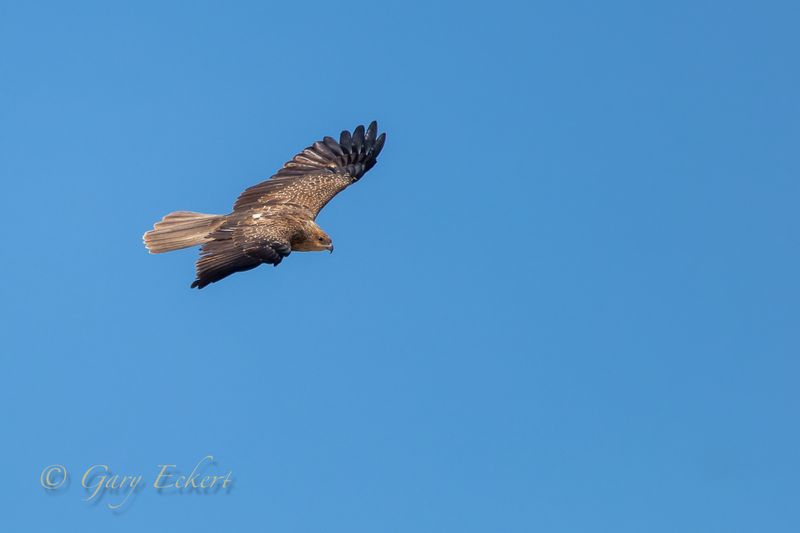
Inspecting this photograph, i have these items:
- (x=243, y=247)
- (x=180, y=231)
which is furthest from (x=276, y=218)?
(x=180, y=231)

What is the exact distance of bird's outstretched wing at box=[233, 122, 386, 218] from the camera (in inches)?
852

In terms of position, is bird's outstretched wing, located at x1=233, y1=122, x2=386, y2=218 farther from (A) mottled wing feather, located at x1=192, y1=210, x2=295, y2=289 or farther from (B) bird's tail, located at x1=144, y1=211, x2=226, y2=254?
(A) mottled wing feather, located at x1=192, y1=210, x2=295, y2=289

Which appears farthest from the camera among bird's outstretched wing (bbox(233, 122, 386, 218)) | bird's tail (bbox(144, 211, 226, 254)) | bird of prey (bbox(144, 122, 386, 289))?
bird's outstretched wing (bbox(233, 122, 386, 218))

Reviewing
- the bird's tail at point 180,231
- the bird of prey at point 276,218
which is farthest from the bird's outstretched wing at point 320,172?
the bird's tail at point 180,231

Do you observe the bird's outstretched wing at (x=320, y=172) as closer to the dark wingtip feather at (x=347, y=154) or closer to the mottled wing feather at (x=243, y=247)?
the dark wingtip feather at (x=347, y=154)

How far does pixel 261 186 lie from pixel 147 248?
227cm

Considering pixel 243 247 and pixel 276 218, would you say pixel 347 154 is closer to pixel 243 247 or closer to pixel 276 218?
pixel 276 218

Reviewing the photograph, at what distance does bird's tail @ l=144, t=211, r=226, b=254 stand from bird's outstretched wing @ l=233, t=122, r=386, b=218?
784 millimetres

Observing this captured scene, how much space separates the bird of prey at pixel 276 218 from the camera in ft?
60.4

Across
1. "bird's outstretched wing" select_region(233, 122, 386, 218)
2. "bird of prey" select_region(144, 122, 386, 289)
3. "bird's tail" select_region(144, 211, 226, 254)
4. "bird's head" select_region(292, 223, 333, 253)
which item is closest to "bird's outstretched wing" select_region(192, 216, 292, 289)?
"bird of prey" select_region(144, 122, 386, 289)

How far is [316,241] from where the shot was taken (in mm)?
20188

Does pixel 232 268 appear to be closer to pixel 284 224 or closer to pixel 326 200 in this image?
pixel 284 224

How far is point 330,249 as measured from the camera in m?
20.2

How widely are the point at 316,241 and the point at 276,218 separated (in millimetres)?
712
